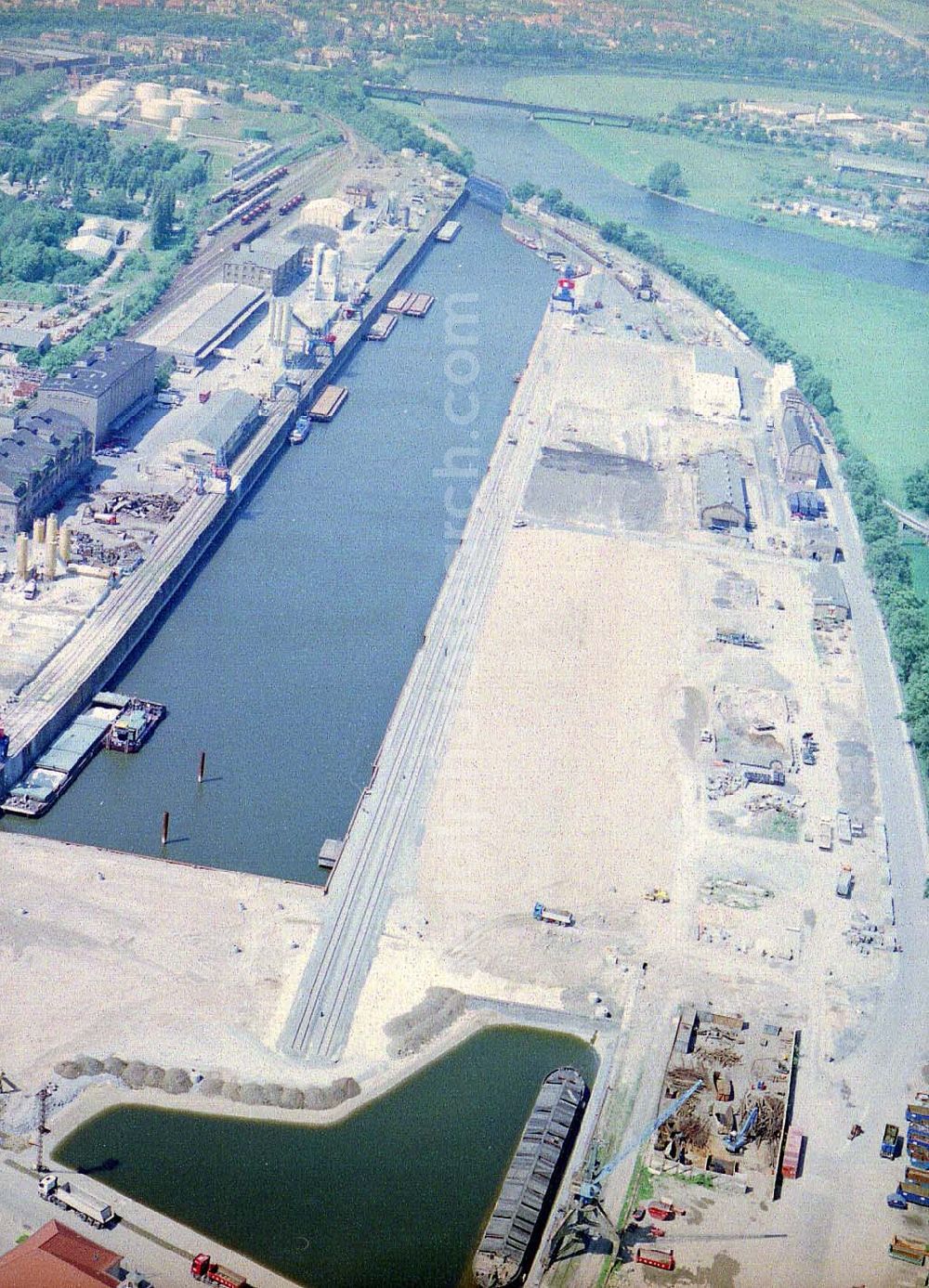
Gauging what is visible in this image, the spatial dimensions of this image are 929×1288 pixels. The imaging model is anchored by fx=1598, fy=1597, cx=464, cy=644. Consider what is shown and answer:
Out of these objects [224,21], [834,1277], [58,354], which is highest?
[224,21]

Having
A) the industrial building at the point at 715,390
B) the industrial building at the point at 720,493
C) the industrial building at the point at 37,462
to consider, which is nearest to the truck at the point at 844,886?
the industrial building at the point at 720,493

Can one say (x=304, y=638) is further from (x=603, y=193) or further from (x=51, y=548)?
(x=603, y=193)

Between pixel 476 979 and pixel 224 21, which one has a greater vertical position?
pixel 224 21

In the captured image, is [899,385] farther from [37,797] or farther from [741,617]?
[37,797]

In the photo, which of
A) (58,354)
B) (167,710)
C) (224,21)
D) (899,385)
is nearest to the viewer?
(167,710)

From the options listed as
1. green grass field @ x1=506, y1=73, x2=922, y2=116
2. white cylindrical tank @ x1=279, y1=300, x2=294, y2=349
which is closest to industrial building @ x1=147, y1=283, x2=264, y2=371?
white cylindrical tank @ x1=279, y1=300, x2=294, y2=349

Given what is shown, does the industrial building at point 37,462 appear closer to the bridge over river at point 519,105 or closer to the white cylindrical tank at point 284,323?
the white cylindrical tank at point 284,323

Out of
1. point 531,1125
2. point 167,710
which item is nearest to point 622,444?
point 167,710
